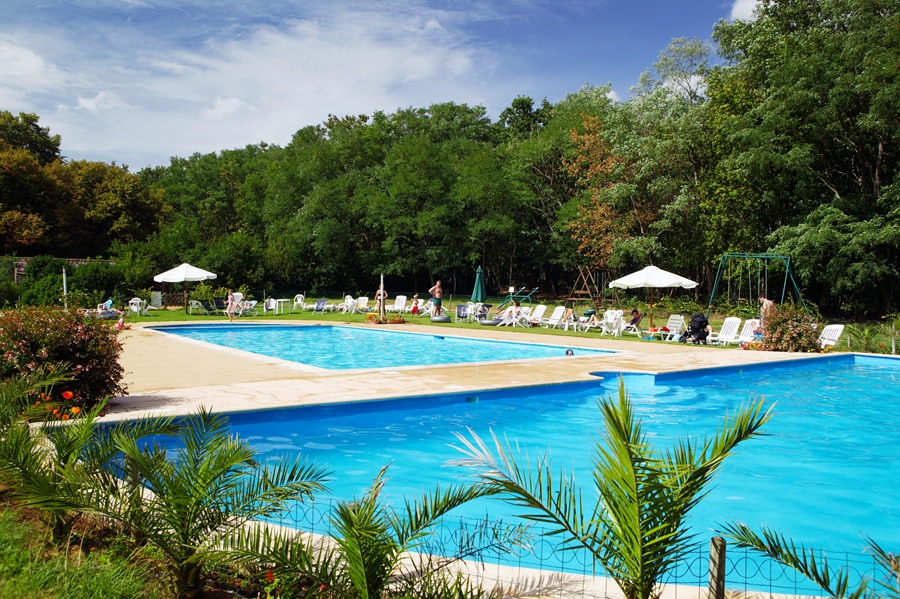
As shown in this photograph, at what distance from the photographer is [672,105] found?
27.2 metres

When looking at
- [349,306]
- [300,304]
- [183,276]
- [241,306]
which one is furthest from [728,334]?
[183,276]

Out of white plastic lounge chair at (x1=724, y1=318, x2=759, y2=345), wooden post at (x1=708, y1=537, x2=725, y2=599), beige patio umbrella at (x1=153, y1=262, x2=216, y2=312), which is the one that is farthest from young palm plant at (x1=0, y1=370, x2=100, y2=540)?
beige patio umbrella at (x1=153, y1=262, x2=216, y2=312)

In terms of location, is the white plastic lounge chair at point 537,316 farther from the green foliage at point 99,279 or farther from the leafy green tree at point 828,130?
the green foliage at point 99,279

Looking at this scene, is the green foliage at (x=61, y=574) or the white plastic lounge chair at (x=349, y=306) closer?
the green foliage at (x=61, y=574)

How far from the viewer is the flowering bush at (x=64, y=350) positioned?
6.21m

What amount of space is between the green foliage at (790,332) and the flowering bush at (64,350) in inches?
515

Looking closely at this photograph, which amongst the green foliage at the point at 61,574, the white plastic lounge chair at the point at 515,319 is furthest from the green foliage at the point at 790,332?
the green foliage at the point at 61,574

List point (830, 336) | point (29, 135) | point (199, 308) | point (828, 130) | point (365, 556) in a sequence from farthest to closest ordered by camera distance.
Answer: point (29, 135) < point (199, 308) < point (828, 130) < point (830, 336) < point (365, 556)

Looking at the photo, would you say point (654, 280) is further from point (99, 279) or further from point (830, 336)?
point (99, 279)

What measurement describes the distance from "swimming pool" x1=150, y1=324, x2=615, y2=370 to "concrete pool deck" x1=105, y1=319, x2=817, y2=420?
2.80 feet

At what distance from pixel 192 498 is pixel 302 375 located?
22.3 feet

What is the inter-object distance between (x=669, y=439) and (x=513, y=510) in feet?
10.4

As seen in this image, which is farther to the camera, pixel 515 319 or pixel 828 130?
pixel 828 130

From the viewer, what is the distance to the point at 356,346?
16.7 metres
